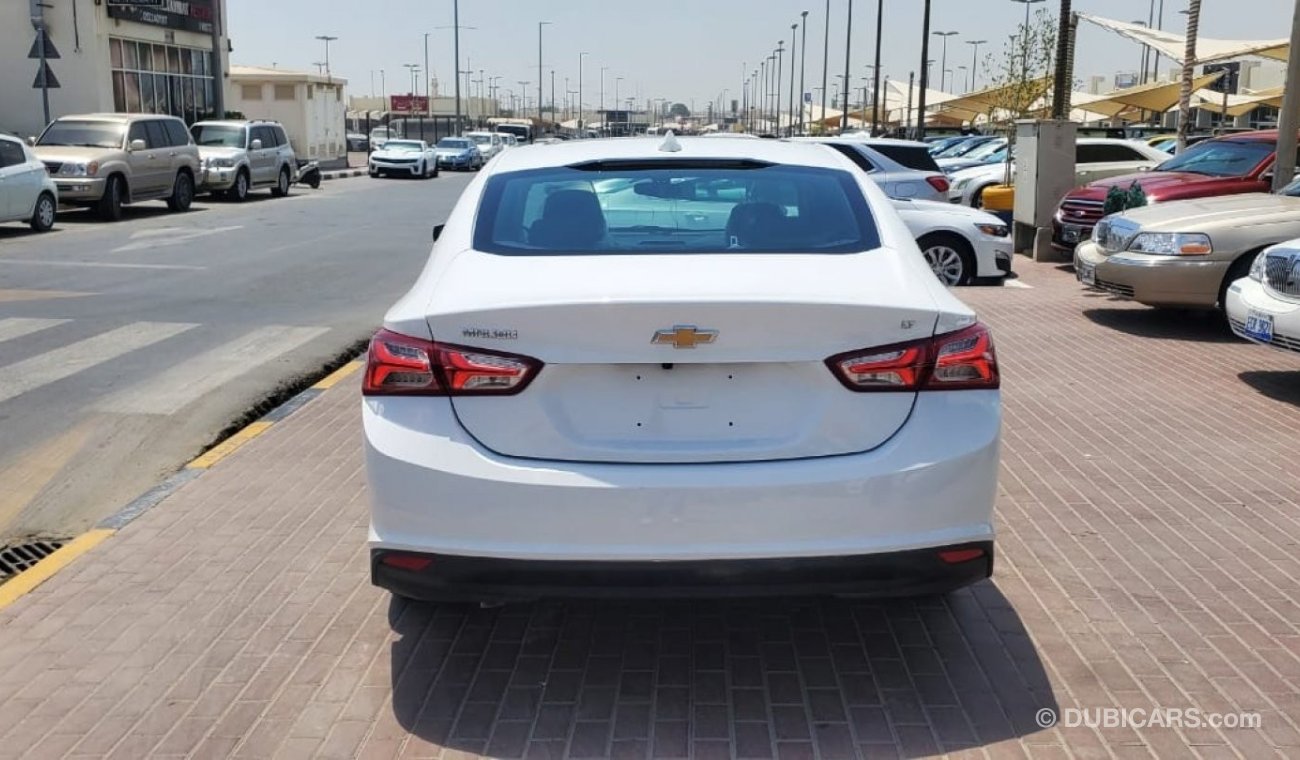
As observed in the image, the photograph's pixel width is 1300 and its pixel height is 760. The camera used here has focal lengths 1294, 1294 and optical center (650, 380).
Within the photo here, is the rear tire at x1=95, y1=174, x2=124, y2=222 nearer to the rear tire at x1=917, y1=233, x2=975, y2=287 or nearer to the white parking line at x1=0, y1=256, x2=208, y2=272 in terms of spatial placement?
the white parking line at x1=0, y1=256, x2=208, y2=272

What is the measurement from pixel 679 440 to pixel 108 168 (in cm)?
2189

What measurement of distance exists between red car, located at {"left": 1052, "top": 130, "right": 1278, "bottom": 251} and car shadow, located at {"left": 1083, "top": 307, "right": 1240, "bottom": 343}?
9.50 ft

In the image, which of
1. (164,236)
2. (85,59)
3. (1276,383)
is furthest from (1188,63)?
(85,59)

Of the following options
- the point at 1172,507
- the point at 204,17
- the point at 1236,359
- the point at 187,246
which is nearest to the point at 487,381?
the point at 1172,507

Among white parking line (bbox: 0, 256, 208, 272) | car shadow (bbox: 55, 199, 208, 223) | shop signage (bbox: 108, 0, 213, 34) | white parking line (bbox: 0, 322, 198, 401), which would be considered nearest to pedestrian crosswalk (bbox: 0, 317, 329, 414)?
white parking line (bbox: 0, 322, 198, 401)

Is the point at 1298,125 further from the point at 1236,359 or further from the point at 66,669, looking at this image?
the point at 66,669

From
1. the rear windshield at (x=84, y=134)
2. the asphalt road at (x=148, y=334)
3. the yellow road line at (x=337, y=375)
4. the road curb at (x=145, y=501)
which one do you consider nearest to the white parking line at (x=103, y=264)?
the asphalt road at (x=148, y=334)

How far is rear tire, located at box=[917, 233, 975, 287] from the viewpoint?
14.2 meters

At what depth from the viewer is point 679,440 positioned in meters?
3.68

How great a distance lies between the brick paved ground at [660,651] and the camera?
3773mm

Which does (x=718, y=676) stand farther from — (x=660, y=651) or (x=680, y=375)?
(x=680, y=375)

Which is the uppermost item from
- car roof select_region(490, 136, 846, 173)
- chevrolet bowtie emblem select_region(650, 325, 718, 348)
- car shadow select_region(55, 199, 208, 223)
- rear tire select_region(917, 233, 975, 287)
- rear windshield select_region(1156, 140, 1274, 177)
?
car roof select_region(490, 136, 846, 173)

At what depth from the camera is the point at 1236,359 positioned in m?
9.84

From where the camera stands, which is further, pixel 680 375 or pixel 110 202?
pixel 110 202
